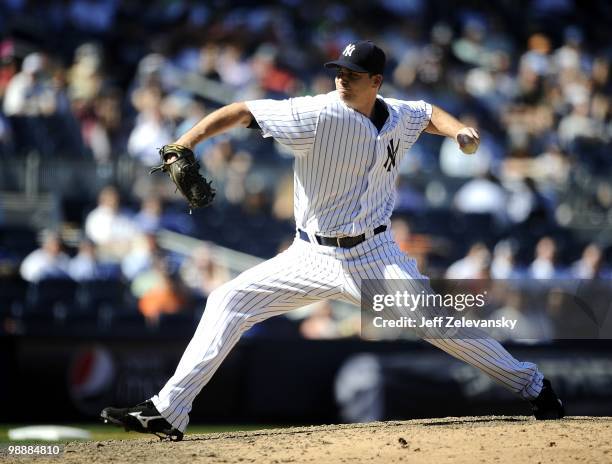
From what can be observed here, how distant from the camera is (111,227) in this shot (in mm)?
9492

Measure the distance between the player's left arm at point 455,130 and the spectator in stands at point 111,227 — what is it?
4.54m

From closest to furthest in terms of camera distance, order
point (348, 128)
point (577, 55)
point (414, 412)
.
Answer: point (348, 128)
point (414, 412)
point (577, 55)

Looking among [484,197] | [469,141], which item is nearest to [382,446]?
[469,141]

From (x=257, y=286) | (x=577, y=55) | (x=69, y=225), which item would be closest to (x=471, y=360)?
(x=257, y=286)

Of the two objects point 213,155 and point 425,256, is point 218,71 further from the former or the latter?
point 425,256

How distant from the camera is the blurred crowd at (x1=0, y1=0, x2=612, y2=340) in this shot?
9586 mm

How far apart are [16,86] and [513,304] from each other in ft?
16.9

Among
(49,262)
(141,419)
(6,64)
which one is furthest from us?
(6,64)

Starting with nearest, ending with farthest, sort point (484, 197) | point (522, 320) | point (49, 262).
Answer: point (522, 320), point (49, 262), point (484, 197)

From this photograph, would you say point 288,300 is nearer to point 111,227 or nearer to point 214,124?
point 214,124

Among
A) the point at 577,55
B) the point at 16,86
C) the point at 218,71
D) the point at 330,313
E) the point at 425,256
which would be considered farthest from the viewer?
the point at 577,55

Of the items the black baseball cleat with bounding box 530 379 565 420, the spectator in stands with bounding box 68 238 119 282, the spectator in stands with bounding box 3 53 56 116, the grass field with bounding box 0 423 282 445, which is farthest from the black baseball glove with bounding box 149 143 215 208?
the spectator in stands with bounding box 3 53 56 116

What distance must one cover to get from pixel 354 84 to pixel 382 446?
5.32 ft

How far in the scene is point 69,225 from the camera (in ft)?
31.6
